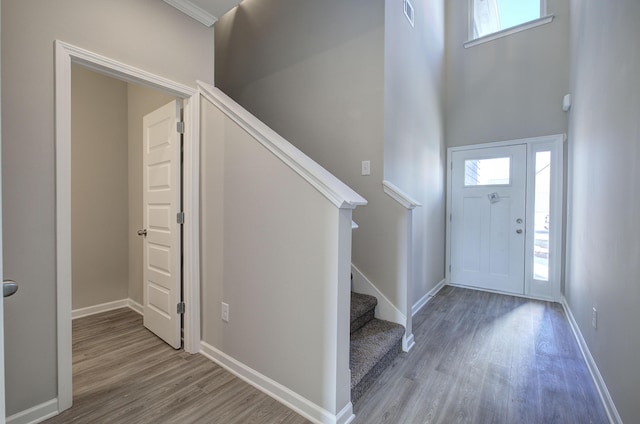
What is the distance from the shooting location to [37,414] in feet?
5.16

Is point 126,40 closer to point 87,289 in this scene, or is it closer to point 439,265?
point 87,289

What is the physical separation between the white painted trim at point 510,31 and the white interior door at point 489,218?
1.48 m

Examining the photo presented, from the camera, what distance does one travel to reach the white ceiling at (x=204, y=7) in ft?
6.81

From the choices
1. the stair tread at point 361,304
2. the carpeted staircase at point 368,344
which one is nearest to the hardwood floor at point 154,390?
the carpeted staircase at point 368,344

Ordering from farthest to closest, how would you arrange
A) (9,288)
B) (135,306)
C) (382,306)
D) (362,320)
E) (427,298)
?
1. (427,298)
2. (135,306)
3. (382,306)
4. (362,320)
5. (9,288)

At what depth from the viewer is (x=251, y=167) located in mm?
1890

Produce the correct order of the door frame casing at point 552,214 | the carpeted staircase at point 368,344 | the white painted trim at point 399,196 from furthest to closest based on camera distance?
the door frame casing at point 552,214
the white painted trim at point 399,196
the carpeted staircase at point 368,344

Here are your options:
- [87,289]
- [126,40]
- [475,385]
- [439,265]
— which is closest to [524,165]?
[439,265]

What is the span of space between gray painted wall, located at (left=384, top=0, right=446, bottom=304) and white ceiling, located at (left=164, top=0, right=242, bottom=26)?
1.29 meters

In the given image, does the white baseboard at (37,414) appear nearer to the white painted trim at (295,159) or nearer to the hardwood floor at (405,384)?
the hardwood floor at (405,384)

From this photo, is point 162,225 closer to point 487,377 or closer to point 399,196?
point 399,196

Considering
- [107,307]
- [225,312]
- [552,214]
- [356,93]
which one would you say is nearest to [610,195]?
[356,93]

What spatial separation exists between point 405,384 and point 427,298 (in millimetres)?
1720

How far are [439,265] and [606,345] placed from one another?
2.21 meters
